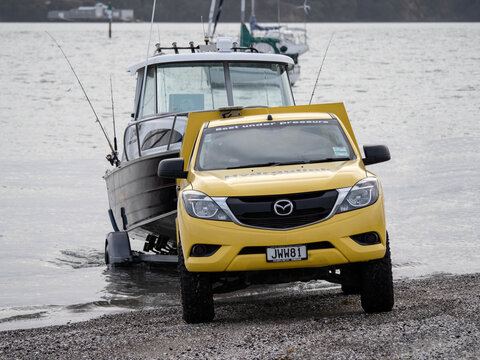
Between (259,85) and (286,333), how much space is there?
6.45m

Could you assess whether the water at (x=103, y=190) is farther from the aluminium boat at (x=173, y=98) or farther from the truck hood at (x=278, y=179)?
the truck hood at (x=278, y=179)

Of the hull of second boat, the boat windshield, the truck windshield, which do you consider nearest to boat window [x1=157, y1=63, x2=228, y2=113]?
the boat windshield

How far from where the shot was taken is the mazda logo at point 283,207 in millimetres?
8070

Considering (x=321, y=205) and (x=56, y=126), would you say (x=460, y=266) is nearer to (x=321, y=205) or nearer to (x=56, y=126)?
(x=321, y=205)

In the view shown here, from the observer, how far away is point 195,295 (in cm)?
845

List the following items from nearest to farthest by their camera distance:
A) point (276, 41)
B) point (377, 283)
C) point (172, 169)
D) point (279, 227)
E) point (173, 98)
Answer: point (279, 227) → point (377, 283) → point (172, 169) → point (173, 98) → point (276, 41)

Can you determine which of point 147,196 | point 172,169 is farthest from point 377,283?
point 147,196

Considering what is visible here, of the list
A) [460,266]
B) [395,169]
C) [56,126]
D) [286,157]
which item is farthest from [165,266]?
[56,126]

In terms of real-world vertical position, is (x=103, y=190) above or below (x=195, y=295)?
below

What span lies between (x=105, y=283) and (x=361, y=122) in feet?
102

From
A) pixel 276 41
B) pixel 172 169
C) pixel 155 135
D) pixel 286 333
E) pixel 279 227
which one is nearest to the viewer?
pixel 286 333

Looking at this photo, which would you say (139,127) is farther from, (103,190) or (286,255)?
(103,190)

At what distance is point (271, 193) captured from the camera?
810 cm

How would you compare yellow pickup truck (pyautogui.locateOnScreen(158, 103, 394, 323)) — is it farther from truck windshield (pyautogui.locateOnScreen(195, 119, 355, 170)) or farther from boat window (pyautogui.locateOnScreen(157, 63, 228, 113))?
boat window (pyautogui.locateOnScreen(157, 63, 228, 113))
